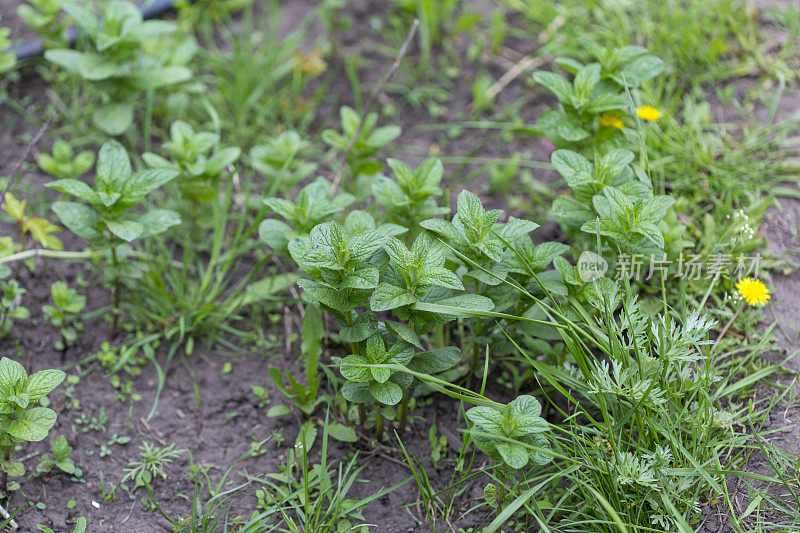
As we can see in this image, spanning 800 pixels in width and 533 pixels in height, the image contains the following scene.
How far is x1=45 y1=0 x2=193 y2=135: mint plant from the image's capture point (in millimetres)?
2742

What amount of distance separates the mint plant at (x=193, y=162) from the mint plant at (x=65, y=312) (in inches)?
21.1

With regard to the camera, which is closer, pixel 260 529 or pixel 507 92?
pixel 260 529

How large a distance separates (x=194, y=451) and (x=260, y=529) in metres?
0.38

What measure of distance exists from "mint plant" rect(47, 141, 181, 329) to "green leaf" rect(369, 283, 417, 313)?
862 millimetres

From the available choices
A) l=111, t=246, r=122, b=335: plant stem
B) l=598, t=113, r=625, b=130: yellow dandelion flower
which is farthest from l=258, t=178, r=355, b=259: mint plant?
l=598, t=113, r=625, b=130: yellow dandelion flower

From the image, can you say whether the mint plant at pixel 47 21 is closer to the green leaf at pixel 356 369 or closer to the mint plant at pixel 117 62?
the mint plant at pixel 117 62

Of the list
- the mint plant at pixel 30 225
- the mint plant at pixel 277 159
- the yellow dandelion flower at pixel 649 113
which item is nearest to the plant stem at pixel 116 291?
the mint plant at pixel 30 225

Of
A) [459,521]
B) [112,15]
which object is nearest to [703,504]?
[459,521]

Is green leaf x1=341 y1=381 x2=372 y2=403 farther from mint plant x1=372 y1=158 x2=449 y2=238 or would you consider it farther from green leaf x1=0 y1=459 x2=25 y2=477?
green leaf x1=0 y1=459 x2=25 y2=477

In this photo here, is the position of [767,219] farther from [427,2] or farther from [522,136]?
[427,2]

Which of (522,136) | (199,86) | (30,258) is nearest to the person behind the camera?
(30,258)

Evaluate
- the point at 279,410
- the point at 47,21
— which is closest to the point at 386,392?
the point at 279,410

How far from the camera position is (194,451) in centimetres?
225

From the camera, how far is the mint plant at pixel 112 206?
2234mm
